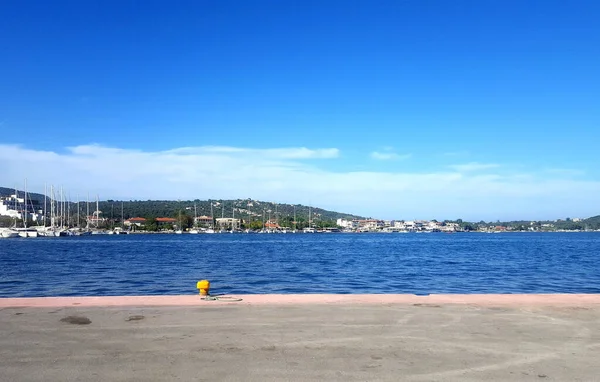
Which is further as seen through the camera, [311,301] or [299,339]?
[311,301]

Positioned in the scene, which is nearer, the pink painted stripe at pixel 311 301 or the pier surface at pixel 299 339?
the pier surface at pixel 299 339

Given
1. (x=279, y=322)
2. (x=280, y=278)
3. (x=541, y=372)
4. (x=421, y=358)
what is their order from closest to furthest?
(x=541, y=372) → (x=421, y=358) → (x=279, y=322) → (x=280, y=278)

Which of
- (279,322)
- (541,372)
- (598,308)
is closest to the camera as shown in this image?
(541,372)

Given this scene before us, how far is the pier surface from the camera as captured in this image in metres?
7.18

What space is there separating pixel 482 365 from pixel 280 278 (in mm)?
25253

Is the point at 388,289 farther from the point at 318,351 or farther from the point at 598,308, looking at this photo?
the point at 318,351

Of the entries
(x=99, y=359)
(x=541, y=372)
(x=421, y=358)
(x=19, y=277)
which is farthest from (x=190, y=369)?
(x=19, y=277)

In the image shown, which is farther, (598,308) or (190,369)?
(598,308)

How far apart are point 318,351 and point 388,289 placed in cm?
1844

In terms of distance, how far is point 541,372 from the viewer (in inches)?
285

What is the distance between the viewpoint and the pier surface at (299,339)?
718 cm

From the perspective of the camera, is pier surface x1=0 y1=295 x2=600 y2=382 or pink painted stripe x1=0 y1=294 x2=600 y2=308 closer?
pier surface x1=0 y1=295 x2=600 y2=382

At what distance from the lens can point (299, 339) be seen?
8.93m

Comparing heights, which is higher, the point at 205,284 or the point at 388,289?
the point at 205,284
